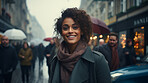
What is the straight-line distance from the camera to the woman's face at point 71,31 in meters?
1.64

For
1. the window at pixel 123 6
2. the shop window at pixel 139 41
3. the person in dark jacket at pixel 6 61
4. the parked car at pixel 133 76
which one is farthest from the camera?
the window at pixel 123 6

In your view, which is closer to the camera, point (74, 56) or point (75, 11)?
point (74, 56)

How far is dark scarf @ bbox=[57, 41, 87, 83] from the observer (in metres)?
1.55

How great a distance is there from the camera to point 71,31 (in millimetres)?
1630

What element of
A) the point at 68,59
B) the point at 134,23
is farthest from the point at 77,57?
the point at 134,23

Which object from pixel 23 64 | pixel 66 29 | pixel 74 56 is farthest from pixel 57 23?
pixel 23 64

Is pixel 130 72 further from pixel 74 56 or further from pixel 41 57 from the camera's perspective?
pixel 41 57

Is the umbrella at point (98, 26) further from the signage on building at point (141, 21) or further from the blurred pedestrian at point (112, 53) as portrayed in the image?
the signage on building at point (141, 21)

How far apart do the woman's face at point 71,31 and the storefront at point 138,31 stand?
31.2 feet

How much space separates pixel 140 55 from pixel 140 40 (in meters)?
1.15

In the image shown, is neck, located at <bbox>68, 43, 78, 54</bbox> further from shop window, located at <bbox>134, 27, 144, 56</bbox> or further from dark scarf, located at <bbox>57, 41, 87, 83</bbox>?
shop window, located at <bbox>134, 27, 144, 56</bbox>

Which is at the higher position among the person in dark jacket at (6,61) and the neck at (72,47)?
the neck at (72,47)

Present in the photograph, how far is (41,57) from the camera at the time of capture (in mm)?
10172

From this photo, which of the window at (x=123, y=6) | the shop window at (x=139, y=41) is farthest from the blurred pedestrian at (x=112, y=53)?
the window at (x=123, y=6)
